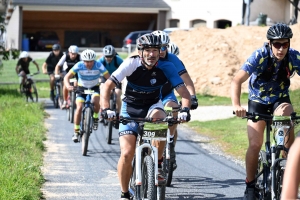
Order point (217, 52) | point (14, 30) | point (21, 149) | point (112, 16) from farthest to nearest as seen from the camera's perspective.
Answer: point (112, 16), point (14, 30), point (217, 52), point (21, 149)

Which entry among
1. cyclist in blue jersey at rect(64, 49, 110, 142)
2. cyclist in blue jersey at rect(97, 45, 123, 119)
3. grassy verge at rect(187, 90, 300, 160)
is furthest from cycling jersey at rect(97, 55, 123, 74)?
grassy verge at rect(187, 90, 300, 160)

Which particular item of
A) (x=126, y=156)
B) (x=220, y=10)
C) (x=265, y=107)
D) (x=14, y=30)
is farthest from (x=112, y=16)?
(x=126, y=156)

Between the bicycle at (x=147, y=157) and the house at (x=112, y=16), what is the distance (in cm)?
4203

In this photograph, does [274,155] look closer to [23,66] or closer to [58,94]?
[58,94]

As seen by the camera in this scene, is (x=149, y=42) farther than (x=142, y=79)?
No

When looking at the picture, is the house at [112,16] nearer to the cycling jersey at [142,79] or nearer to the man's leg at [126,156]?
the cycling jersey at [142,79]

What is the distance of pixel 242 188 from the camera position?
9641 mm

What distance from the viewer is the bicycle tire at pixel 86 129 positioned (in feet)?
41.2

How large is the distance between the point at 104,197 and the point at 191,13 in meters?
44.4

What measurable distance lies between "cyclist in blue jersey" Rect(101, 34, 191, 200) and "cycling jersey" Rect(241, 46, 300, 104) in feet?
2.32

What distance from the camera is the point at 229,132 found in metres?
15.9

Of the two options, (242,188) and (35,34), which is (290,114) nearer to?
(242,188)

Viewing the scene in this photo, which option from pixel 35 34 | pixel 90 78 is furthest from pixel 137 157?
pixel 35 34

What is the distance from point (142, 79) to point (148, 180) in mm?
1140
